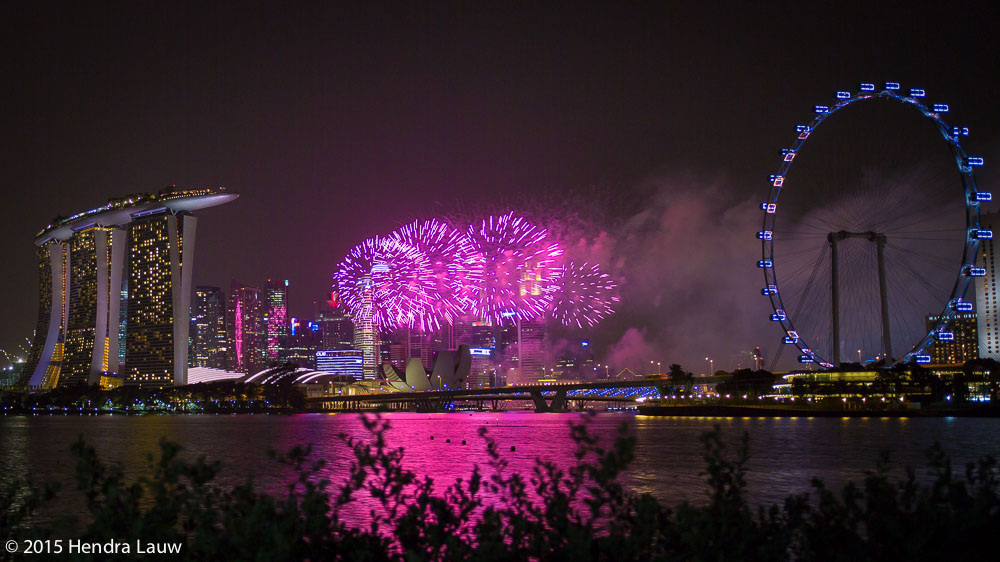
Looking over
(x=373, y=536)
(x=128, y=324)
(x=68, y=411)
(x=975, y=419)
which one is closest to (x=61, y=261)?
(x=128, y=324)

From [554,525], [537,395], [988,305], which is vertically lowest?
[537,395]

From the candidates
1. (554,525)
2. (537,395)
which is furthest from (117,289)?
(554,525)

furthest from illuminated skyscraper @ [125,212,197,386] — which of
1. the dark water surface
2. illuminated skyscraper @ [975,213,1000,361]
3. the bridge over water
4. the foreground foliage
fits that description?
the foreground foliage

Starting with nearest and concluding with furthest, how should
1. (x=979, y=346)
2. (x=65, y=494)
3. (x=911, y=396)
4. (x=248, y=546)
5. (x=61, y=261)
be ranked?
(x=248, y=546)
(x=65, y=494)
(x=911, y=396)
(x=979, y=346)
(x=61, y=261)

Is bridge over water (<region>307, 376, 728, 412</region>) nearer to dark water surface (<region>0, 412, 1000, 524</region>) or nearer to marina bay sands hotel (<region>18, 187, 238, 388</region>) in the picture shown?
marina bay sands hotel (<region>18, 187, 238, 388</region>)

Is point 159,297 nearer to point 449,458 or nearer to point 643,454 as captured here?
point 449,458

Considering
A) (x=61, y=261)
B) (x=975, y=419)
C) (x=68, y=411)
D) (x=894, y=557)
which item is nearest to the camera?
(x=894, y=557)

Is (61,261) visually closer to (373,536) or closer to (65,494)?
(65,494)
